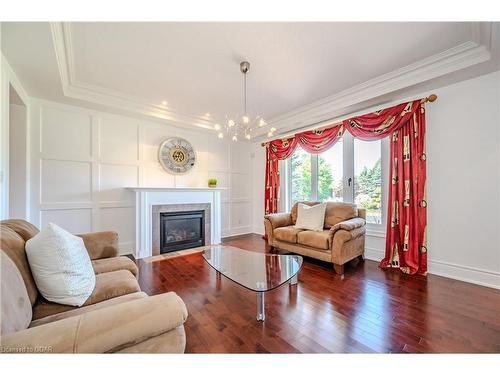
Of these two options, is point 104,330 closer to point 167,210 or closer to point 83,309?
point 83,309

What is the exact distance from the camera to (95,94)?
3.00 metres

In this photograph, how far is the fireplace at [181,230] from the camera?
3668 mm

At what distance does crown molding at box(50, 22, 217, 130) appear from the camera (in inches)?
76.1

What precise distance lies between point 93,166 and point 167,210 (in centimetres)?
132

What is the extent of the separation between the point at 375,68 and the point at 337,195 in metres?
1.97

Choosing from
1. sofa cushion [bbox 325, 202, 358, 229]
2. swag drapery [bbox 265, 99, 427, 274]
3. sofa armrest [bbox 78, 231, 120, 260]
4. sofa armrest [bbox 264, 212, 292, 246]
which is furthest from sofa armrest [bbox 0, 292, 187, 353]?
swag drapery [bbox 265, 99, 427, 274]

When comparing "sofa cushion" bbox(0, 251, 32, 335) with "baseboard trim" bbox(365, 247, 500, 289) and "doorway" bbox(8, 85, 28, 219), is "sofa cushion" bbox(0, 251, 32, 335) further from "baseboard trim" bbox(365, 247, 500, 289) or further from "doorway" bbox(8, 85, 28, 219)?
"baseboard trim" bbox(365, 247, 500, 289)

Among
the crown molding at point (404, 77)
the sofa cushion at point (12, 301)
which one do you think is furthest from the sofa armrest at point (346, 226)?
the sofa cushion at point (12, 301)

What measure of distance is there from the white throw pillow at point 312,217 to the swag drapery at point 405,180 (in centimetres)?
88

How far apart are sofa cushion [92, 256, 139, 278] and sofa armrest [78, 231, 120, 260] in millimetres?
94

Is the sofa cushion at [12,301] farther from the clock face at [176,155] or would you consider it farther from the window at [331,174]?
the window at [331,174]

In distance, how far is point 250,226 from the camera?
5312 mm
